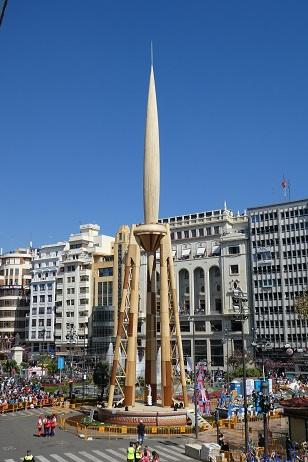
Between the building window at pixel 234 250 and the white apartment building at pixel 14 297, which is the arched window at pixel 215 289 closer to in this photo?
the building window at pixel 234 250

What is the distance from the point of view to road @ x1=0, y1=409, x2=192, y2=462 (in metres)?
31.8

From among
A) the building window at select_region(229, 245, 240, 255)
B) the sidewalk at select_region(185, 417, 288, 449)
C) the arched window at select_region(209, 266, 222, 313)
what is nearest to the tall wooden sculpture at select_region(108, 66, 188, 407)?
the sidewalk at select_region(185, 417, 288, 449)

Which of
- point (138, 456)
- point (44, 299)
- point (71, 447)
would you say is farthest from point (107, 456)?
point (44, 299)

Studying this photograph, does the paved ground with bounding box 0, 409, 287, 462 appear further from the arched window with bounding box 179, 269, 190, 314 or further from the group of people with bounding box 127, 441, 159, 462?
the arched window with bounding box 179, 269, 190, 314

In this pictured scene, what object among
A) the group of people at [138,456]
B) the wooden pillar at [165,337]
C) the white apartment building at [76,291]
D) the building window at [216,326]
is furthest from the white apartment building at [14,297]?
the group of people at [138,456]

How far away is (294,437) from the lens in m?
31.4

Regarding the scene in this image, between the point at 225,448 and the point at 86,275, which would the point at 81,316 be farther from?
the point at 225,448

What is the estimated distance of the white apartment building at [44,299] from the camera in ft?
432

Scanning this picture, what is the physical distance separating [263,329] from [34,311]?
5966cm

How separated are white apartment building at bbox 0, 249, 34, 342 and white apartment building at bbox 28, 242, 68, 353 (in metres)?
5.09

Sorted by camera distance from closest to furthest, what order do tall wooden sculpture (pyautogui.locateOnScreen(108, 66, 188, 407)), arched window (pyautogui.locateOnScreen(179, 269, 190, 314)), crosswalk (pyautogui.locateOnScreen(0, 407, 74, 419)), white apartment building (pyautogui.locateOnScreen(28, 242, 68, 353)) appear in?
tall wooden sculpture (pyautogui.locateOnScreen(108, 66, 188, 407)), crosswalk (pyautogui.locateOnScreen(0, 407, 74, 419)), arched window (pyautogui.locateOnScreen(179, 269, 190, 314)), white apartment building (pyautogui.locateOnScreen(28, 242, 68, 353))

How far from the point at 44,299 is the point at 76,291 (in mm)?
10599

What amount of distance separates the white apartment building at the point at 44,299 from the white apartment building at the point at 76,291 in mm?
2402

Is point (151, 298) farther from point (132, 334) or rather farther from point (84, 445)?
point (84, 445)
